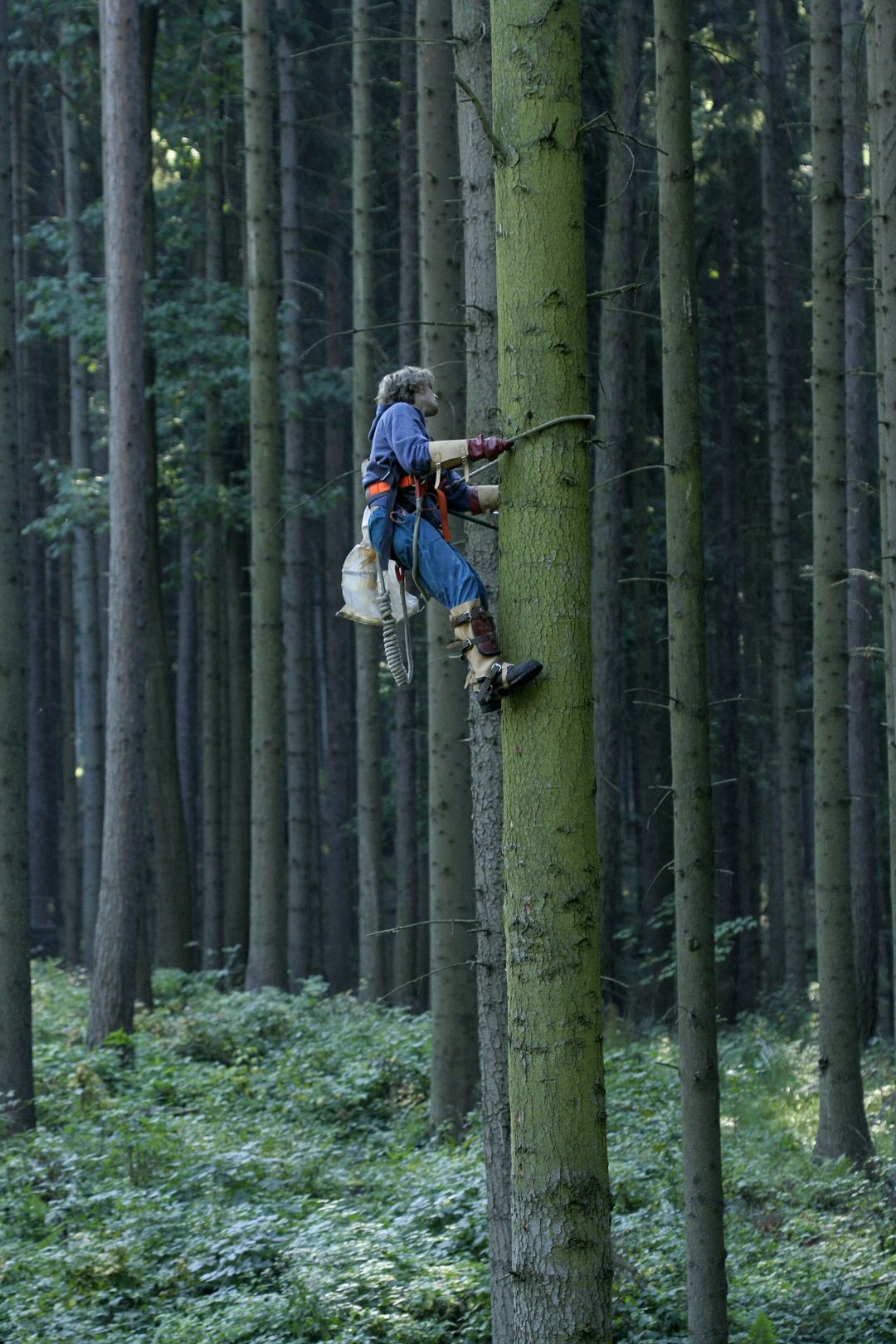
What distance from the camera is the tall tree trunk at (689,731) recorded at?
21.8ft

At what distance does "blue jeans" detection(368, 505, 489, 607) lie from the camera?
475 centimetres

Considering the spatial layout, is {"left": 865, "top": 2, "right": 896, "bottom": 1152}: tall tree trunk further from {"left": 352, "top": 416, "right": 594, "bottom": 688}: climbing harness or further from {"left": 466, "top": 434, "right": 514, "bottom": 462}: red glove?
{"left": 466, "top": 434, "right": 514, "bottom": 462}: red glove

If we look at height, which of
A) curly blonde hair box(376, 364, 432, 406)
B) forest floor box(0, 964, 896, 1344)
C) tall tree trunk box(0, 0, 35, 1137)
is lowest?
forest floor box(0, 964, 896, 1344)

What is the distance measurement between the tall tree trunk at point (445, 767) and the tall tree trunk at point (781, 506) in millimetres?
8267

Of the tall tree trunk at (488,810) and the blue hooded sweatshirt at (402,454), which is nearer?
the blue hooded sweatshirt at (402,454)

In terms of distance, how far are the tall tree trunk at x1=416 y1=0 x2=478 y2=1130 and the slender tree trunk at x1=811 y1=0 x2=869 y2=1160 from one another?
2.73 m

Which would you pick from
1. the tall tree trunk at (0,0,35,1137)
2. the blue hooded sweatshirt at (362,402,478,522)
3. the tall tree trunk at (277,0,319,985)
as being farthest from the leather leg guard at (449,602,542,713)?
the tall tree trunk at (277,0,319,985)

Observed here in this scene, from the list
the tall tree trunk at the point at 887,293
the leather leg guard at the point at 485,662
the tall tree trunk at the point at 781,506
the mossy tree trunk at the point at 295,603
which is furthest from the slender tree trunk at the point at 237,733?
the leather leg guard at the point at 485,662

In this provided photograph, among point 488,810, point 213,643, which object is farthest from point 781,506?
point 488,810

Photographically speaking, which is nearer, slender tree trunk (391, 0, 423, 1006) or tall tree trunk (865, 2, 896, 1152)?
tall tree trunk (865, 2, 896, 1152)

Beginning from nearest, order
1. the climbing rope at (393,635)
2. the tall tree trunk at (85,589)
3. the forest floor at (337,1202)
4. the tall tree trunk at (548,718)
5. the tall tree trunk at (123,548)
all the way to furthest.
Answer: the tall tree trunk at (548,718), the climbing rope at (393,635), the forest floor at (337,1202), the tall tree trunk at (123,548), the tall tree trunk at (85,589)

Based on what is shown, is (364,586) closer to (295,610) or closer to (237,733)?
(295,610)

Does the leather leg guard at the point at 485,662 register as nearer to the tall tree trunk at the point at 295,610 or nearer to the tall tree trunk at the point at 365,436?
the tall tree trunk at the point at 365,436

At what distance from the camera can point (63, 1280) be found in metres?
7.34
